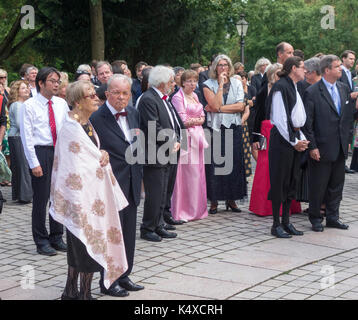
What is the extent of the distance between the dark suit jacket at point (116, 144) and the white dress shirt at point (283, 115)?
99.8 inches

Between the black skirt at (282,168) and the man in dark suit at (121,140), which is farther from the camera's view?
the black skirt at (282,168)

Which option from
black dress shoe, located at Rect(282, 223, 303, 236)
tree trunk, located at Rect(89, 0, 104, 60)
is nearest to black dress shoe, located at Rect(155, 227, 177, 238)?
black dress shoe, located at Rect(282, 223, 303, 236)

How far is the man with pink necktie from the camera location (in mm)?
7352

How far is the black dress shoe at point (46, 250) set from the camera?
7.36m

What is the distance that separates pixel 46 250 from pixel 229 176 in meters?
3.27

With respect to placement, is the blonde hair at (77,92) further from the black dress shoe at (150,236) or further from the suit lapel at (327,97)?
the suit lapel at (327,97)

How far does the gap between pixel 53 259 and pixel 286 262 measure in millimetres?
2463

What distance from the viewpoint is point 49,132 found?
7406mm

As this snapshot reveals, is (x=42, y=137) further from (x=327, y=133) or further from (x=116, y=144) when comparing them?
(x=327, y=133)

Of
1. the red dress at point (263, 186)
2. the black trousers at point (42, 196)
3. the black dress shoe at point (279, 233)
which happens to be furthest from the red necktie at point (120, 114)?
the red dress at point (263, 186)

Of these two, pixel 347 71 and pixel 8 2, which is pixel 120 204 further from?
pixel 8 2

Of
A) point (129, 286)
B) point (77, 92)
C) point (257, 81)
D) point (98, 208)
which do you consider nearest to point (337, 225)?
point (129, 286)

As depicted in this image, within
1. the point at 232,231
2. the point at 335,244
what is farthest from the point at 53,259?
the point at 335,244

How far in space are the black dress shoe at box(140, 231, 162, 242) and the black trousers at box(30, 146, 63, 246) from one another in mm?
1062
